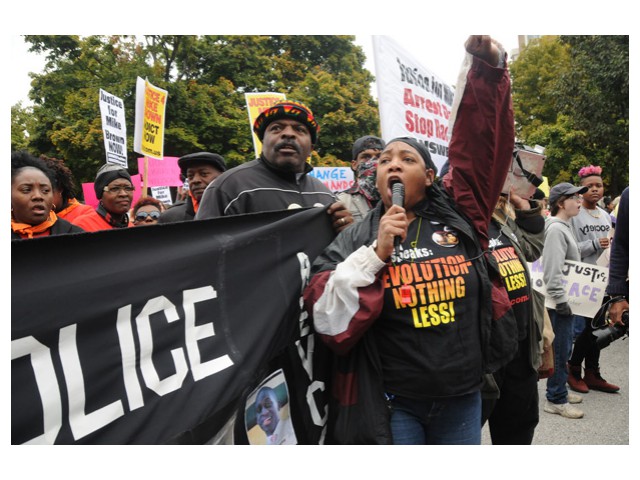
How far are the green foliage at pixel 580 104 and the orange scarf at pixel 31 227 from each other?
43.3 ft

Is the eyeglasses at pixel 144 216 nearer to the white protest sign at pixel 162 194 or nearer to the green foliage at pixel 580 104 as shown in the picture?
the white protest sign at pixel 162 194

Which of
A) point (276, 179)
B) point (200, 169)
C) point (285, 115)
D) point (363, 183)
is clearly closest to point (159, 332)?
point (276, 179)

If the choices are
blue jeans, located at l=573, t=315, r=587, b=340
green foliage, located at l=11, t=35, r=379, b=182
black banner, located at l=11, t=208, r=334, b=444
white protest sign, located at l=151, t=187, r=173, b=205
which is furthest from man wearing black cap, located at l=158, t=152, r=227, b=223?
green foliage, located at l=11, t=35, r=379, b=182

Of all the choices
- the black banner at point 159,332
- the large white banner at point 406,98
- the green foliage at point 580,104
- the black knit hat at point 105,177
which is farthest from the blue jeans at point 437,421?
the green foliage at point 580,104

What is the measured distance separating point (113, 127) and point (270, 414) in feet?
20.3

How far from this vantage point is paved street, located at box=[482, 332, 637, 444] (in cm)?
381

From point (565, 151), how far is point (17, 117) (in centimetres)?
2490

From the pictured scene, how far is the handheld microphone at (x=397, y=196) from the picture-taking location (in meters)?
1.84

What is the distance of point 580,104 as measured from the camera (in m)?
18.0

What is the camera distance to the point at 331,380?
2.04 meters

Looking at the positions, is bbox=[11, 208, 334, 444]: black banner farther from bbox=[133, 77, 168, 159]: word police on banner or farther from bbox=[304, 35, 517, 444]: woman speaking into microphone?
bbox=[133, 77, 168, 159]: word police on banner

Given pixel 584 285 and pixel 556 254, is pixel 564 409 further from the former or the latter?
pixel 556 254

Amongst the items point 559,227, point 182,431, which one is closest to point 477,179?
point 182,431

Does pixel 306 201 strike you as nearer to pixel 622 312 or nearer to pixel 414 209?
pixel 414 209
